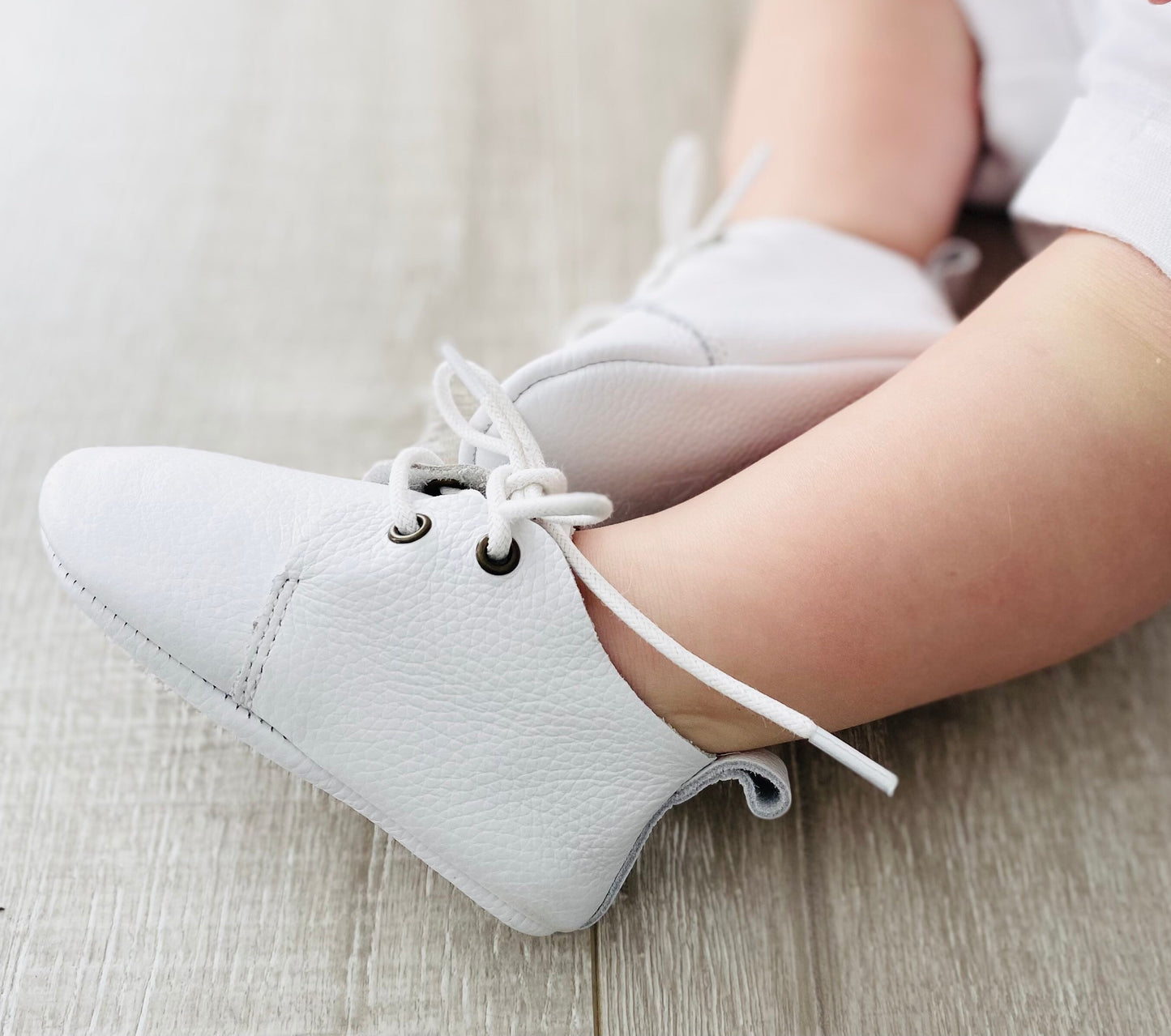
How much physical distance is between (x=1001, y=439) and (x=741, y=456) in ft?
0.44

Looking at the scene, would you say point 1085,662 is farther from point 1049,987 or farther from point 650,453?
point 650,453

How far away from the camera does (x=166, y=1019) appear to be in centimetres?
43

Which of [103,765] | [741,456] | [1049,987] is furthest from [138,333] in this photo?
[1049,987]

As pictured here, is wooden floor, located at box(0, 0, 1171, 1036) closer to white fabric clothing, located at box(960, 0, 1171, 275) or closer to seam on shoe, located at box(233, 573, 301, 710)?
seam on shoe, located at box(233, 573, 301, 710)

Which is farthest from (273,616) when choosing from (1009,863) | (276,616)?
(1009,863)

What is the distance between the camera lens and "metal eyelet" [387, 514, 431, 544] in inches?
16.3

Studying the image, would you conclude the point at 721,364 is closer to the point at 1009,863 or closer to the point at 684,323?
the point at 684,323

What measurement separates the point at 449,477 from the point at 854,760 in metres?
0.22

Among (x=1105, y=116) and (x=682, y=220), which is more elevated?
(x=1105, y=116)

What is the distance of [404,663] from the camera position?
0.41 m

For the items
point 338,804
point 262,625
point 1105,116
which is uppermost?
point 1105,116

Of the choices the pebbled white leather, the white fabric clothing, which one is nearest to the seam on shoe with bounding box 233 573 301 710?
the pebbled white leather

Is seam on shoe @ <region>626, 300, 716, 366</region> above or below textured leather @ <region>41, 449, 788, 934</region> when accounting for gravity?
above

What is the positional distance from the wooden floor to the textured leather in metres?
0.07
